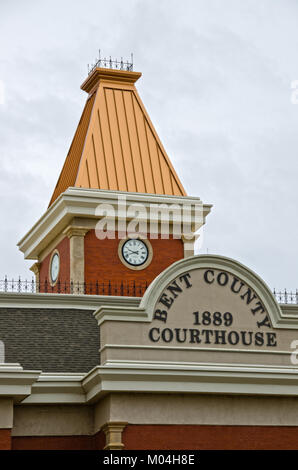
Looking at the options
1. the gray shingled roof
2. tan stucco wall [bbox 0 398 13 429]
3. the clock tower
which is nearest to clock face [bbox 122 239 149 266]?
the clock tower

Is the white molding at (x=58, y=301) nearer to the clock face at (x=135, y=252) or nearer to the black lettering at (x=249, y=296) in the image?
the black lettering at (x=249, y=296)

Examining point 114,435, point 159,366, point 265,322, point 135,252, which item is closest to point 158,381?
point 159,366

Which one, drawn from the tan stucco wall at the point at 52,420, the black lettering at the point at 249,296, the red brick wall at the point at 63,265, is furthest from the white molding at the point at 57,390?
the red brick wall at the point at 63,265

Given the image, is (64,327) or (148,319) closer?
(148,319)

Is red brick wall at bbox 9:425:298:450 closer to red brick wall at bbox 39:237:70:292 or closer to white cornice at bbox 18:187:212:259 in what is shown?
red brick wall at bbox 39:237:70:292

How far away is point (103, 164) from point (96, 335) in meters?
9.04

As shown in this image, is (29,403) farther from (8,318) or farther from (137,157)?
(137,157)

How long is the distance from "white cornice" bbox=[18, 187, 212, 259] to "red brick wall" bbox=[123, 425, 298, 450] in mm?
9913

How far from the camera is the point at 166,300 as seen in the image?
944 inches

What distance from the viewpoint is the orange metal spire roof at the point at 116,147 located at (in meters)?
33.1

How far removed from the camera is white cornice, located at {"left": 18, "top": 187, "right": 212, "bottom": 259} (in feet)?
103
